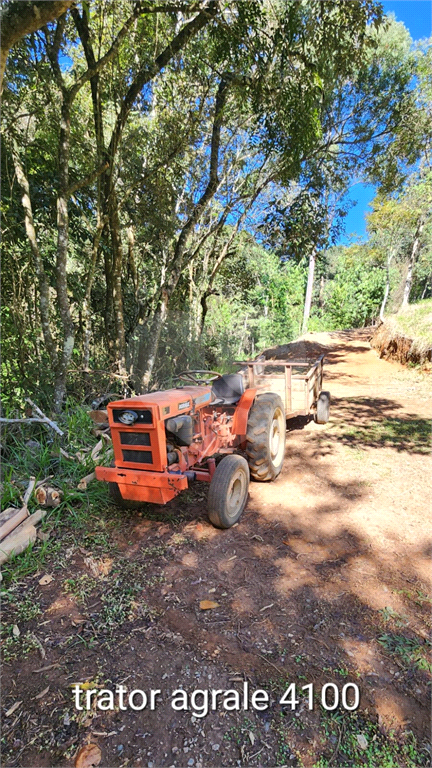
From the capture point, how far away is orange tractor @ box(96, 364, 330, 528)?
9.08 ft

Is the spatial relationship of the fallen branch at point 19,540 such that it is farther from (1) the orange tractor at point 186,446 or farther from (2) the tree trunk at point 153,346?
(2) the tree trunk at point 153,346

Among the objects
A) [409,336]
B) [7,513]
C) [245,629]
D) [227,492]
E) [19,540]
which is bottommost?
[245,629]

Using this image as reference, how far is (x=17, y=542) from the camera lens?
275 centimetres

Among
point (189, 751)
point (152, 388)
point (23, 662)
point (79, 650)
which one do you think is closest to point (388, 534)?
point (189, 751)

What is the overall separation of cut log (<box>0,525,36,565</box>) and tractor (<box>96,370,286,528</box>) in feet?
2.13

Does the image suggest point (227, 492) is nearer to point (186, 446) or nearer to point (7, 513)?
point (186, 446)

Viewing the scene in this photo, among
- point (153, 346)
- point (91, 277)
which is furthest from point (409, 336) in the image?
point (91, 277)

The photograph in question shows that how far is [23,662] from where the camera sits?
1.96m

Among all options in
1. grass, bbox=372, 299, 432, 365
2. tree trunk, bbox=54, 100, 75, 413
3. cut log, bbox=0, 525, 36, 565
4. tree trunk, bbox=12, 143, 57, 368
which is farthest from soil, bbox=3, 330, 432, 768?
grass, bbox=372, 299, 432, 365

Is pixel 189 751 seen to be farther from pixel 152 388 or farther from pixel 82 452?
pixel 152 388

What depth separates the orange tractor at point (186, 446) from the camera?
277 centimetres

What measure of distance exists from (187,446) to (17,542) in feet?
4.72

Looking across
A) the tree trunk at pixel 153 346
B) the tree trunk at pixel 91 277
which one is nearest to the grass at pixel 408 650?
the tree trunk at pixel 91 277

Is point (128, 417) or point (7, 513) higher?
point (128, 417)
